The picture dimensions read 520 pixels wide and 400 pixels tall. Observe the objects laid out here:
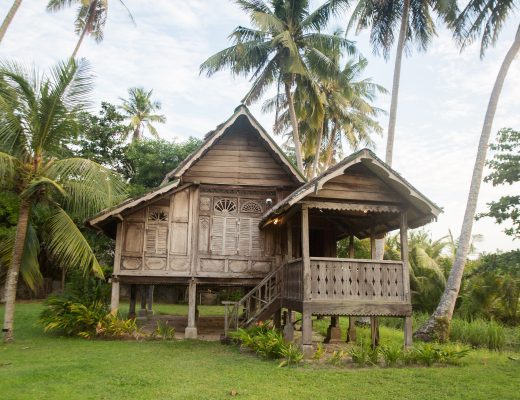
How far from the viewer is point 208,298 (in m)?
32.2

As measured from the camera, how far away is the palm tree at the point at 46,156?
39.0 ft

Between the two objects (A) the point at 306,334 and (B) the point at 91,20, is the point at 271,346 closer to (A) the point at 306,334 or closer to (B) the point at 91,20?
(A) the point at 306,334

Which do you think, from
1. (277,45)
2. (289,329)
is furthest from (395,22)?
(289,329)

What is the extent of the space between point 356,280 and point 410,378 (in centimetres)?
272

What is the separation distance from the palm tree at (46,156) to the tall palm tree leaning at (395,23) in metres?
11.1

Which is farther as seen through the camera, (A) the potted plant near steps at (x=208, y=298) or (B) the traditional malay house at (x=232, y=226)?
(A) the potted plant near steps at (x=208, y=298)

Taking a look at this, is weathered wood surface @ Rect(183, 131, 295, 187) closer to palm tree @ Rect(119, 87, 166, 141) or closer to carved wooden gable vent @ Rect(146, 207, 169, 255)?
carved wooden gable vent @ Rect(146, 207, 169, 255)

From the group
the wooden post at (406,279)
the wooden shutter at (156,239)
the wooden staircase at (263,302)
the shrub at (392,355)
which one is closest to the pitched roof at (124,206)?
the wooden shutter at (156,239)

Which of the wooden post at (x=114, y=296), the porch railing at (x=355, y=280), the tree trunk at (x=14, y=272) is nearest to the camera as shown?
the porch railing at (x=355, y=280)

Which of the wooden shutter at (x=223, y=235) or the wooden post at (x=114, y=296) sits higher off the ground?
the wooden shutter at (x=223, y=235)

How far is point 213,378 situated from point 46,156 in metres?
7.88

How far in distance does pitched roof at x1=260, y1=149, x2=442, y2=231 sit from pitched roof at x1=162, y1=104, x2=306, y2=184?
361 centimetres

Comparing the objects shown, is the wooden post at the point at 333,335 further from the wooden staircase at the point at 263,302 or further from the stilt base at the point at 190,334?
the stilt base at the point at 190,334

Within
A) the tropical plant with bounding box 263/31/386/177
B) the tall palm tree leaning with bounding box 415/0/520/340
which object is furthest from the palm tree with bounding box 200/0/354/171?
the tall palm tree leaning with bounding box 415/0/520/340
